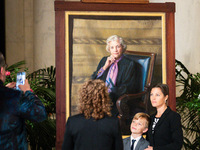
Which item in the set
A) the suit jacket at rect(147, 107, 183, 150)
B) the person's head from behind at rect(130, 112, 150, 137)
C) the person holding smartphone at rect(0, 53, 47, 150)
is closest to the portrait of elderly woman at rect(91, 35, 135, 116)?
the person's head from behind at rect(130, 112, 150, 137)

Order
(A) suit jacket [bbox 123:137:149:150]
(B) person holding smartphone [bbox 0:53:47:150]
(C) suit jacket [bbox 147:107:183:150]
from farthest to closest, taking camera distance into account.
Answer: (A) suit jacket [bbox 123:137:149:150] → (C) suit jacket [bbox 147:107:183:150] → (B) person holding smartphone [bbox 0:53:47:150]

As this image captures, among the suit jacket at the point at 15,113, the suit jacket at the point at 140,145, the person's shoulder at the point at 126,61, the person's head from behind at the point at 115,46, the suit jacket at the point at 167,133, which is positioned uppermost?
the person's head from behind at the point at 115,46

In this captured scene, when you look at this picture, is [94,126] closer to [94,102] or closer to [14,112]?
[94,102]

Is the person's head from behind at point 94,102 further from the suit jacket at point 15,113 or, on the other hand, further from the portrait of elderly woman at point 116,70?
the portrait of elderly woman at point 116,70

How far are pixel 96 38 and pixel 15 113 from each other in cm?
188

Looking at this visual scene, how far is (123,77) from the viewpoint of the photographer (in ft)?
14.5

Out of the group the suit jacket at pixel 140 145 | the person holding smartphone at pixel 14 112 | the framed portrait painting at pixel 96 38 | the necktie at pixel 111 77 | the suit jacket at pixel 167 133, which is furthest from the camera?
the necktie at pixel 111 77

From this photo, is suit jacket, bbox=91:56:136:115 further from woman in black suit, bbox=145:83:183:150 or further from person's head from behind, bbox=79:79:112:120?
person's head from behind, bbox=79:79:112:120

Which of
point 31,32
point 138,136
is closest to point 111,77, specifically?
point 138,136

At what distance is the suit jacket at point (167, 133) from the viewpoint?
346cm

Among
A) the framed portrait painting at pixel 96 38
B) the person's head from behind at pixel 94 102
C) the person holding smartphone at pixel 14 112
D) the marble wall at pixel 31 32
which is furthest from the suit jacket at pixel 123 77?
the marble wall at pixel 31 32

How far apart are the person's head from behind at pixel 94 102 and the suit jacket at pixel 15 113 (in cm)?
36

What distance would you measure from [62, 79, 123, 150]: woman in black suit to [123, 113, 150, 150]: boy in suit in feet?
2.91

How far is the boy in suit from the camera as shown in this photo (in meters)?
3.69
